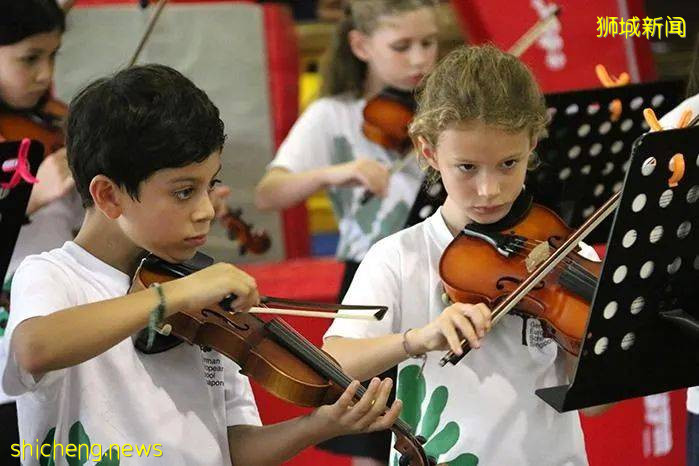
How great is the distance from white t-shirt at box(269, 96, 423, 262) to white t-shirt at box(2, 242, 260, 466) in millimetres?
1068

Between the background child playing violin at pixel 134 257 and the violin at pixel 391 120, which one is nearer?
the background child playing violin at pixel 134 257

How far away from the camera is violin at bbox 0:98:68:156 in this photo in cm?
197

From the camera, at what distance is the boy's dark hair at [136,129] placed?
4.24 ft

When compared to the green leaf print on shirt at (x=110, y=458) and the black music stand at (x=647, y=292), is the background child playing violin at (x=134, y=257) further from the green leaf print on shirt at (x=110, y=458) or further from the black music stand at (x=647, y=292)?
the black music stand at (x=647, y=292)

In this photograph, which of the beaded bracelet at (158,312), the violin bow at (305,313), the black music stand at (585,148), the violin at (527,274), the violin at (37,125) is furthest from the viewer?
the violin at (37,125)

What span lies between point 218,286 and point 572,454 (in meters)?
0.58

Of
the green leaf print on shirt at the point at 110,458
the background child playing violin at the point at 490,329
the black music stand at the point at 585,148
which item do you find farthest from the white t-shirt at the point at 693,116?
the green leaf print on shirt at the point at 110,458

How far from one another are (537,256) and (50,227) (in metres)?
0.90

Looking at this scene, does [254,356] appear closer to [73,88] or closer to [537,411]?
[537,411]

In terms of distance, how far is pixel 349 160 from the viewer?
98.8 inches

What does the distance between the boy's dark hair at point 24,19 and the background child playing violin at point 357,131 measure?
26.2 inches

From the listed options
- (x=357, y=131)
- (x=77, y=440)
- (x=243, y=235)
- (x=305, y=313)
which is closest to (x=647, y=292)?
(x=305, y=313)

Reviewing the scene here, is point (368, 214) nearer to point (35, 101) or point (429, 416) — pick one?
point (35, 101)

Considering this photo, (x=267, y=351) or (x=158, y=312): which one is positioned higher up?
(x=158, y=312)
